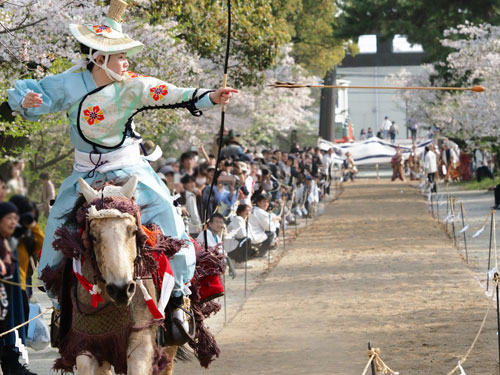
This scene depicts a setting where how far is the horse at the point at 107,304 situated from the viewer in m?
6.39

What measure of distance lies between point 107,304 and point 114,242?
1.76 feet

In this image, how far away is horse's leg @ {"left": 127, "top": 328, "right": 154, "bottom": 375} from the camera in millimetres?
6586

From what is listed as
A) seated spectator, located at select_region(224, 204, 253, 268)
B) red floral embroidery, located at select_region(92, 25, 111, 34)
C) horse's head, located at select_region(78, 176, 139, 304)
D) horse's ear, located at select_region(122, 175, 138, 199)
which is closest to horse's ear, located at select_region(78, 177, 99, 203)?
horse's head, located at select_region(78, 176, 139, 304)

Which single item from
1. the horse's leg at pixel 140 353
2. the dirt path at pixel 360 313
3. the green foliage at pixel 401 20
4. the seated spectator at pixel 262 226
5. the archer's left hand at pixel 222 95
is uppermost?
the green foliage at pixel 401 20

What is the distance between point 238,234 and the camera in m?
17.8

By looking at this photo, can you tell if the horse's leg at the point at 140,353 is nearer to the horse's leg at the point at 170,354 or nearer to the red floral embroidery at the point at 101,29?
the horse's leg at the point at 170,354

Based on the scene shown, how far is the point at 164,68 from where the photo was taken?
2014 cm

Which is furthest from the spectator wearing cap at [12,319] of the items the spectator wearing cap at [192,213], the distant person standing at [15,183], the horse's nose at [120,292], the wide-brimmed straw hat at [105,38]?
the spectator wearing cap at [192,213]

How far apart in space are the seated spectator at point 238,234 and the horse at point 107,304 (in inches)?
413

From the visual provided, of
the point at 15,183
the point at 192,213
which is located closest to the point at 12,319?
the point at 15,183

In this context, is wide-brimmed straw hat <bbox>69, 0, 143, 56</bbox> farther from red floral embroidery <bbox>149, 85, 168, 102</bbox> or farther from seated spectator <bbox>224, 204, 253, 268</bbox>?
seated spectator <bbox>224, 204, 253, 268</bbox>

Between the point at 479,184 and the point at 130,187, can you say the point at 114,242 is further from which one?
the point at 479,184

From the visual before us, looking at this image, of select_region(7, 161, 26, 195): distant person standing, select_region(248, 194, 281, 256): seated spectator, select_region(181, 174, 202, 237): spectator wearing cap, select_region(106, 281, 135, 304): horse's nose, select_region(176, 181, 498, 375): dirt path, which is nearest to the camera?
select_region(106, 281, 135, 304): horse's nose

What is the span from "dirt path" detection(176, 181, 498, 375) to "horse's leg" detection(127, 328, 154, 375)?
3241mm
